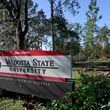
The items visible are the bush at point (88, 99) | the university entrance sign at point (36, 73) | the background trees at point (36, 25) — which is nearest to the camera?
the bush at point (88, 99)

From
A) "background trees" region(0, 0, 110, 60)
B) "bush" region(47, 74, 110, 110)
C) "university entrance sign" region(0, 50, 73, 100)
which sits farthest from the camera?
"background trees" region(0, 0, 110, 60)

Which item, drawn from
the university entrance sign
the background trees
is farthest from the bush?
the background trees

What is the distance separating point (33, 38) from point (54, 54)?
1548 inches

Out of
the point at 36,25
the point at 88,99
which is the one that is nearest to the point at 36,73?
the point at 88,99

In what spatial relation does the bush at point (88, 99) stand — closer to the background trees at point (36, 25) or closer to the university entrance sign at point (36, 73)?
the university entrance sign at point (36, 73)

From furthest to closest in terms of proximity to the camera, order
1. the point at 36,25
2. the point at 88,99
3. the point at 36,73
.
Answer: the point at 36,25 → the point at 36,73 → the point at 88,99

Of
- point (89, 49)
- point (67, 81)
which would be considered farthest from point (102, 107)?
point (89, 49)

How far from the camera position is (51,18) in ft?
101

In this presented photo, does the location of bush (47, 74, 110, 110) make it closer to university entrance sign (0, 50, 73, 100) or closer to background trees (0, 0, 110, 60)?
university entrance sign (0, 50, 73, 100)

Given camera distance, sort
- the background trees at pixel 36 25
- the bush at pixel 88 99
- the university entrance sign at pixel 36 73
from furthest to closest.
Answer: the background trees at pixel 36 25 < the university entrance sign at pixel 36 73 < the bush at pixel 88 99

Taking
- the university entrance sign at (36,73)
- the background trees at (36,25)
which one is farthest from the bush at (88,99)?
the background trees at (36,25)

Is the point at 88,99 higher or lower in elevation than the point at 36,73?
lower

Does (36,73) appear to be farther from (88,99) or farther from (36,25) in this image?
(36,25)

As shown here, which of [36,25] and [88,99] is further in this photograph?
[36,25]
